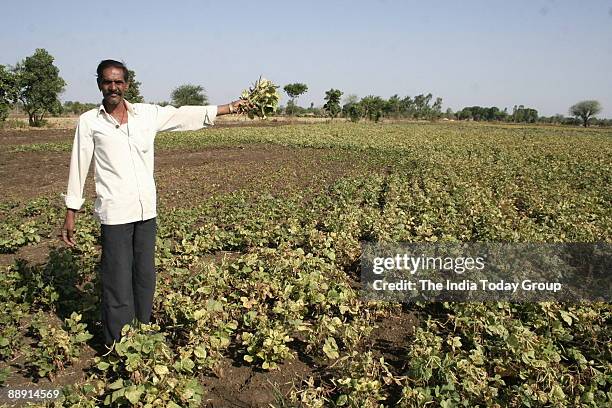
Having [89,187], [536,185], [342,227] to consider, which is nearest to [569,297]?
[342,227]

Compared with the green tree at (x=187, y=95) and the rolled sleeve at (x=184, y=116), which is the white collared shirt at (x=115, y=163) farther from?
the green tree at (x=187, y=95)

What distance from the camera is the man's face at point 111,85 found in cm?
295

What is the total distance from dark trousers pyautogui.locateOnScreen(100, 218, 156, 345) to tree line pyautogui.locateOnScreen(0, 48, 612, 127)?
1.17 meters

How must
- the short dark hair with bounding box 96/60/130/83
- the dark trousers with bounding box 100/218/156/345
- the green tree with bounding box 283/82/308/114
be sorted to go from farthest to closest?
the green tree with bounding box 283/82/308/114 < the dark trousers with bounding box 100/218/156/345 < the short dark hair with bounding box 96/60/130/83

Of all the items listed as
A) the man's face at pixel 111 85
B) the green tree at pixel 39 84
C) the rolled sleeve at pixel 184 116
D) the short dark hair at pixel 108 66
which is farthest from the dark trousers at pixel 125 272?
the green tree at pixel 39 84

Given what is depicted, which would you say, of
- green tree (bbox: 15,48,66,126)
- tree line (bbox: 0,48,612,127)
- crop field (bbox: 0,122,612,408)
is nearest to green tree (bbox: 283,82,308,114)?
tree line (bbox: 0,48,612,127)

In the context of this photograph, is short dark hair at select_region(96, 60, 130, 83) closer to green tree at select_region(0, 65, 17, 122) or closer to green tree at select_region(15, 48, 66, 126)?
green tree at select_region(0, 65, 17, 122)

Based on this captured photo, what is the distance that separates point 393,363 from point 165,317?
2049 millimetres

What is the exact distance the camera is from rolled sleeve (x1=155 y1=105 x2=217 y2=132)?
330cm

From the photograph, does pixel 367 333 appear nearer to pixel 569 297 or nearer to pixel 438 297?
pixel 438 297

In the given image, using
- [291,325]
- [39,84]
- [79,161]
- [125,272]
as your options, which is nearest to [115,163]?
[79,161]

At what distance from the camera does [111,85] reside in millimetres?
2975

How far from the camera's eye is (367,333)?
3557mm

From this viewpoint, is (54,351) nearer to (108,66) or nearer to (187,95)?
(108,66)
